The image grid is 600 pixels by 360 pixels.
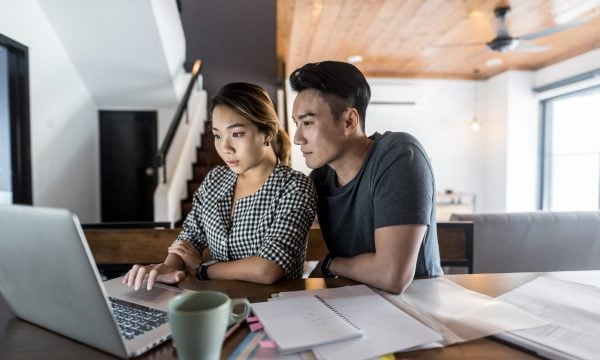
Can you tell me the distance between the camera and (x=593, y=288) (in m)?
0.90

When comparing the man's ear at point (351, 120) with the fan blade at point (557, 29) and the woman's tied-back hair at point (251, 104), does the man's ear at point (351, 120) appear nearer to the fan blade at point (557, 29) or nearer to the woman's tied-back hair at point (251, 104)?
the woman's tied-back hair at point (251, 104)

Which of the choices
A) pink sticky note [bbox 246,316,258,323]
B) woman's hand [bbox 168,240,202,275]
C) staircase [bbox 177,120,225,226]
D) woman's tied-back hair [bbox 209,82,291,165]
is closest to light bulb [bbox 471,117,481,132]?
staircase [bbox 177,120,225,226]

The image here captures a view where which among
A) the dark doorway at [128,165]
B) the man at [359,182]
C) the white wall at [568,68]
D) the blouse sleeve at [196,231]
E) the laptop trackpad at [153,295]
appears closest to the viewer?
the laptop trackpad at [153,295]

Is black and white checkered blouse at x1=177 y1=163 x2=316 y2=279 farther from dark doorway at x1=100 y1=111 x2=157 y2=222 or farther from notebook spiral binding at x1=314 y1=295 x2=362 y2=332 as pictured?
dark doorway at x1=100 y1=111 x2=157 y2=222

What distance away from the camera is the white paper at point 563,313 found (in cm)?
62

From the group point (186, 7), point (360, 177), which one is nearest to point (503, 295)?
point (360, 177)

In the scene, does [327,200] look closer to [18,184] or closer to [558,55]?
[18,184]

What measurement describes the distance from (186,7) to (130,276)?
243 inches

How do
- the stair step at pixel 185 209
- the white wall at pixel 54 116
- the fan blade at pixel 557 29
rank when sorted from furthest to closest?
the stair step at pixel 185 209
the white wall at pixel 54 116
the fan blade at pixel 557 29

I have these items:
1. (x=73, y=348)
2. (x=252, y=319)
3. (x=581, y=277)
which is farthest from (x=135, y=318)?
(x=581, y=277)

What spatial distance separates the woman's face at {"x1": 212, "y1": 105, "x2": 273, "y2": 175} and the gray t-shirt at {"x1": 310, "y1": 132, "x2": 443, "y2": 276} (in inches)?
11.9

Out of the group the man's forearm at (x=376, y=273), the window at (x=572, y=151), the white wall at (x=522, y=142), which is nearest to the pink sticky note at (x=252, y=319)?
the man's forearm at (x=376, y=273)

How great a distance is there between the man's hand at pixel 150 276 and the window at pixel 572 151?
17.7ft

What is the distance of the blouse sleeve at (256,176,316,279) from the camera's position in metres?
1.02
